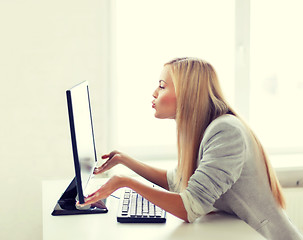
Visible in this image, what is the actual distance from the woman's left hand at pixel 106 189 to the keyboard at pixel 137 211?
0.31 feet

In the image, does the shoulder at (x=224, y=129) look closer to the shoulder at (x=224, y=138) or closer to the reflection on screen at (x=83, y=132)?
the shoulder at (x=224, y=138)

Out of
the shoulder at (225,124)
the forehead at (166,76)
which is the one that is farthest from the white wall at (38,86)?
the shoulder at (225,124)

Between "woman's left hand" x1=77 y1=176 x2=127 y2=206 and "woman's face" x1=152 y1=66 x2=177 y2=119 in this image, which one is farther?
"woman's face" x1=152 y1=66 x2=177 y2=119

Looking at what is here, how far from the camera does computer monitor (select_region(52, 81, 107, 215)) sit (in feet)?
3.99

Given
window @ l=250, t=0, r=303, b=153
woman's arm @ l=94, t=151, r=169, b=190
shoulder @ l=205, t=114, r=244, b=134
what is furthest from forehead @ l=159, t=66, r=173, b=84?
window @ l=250, t=0, r=303, b=153

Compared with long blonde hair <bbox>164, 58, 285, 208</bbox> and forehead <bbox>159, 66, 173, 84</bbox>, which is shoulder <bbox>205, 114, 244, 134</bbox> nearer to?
long blonde hair <bbox>164, 58, 285, 208</bbox>

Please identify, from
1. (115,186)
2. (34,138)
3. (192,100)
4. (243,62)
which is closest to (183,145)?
(192,100)

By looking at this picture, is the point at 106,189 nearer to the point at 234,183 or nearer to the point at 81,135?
the point at 81,135

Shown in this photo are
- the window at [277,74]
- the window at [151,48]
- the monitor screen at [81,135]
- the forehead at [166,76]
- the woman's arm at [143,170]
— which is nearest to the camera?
the monitor screen at [81,135]

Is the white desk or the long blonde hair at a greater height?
the long blonde hair

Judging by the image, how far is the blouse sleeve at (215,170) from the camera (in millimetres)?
1297

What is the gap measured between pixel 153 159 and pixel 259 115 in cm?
72

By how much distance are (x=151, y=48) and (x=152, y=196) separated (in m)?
1.33

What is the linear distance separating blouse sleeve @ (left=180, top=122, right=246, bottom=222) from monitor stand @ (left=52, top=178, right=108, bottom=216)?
30 centimetres
